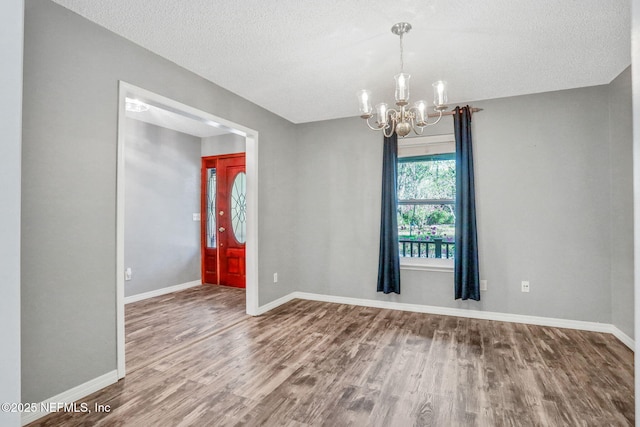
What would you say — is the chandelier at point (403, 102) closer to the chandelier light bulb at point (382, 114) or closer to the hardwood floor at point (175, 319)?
the chandelier light bulb at point (382, 114)

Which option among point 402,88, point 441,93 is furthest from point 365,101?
point 441,93

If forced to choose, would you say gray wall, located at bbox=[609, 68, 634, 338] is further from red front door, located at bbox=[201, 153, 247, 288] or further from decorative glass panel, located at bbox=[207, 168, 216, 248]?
decorative glass panel, located at bbox=[207, 168, 216, 248]

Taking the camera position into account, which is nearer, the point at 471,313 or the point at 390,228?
the point at 471,313

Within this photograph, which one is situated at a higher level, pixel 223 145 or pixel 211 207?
pixel 223 145

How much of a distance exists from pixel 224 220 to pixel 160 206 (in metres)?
1.03

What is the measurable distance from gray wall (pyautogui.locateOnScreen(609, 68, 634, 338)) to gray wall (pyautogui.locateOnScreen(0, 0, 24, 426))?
427cm

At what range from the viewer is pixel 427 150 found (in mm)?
4113

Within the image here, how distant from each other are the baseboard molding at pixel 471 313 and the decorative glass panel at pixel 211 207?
1.97 metres

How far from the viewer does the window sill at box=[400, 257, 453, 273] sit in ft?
13.1

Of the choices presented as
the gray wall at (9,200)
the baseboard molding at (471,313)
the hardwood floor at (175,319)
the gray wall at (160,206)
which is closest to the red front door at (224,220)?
the gray wall at (160,206)

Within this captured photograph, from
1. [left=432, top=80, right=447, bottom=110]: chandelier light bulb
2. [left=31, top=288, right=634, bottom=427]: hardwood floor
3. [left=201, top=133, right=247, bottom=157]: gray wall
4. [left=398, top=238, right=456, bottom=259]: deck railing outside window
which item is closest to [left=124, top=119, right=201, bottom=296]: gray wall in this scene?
[left=201, top=133, right=247, bottom=157]: gray wall

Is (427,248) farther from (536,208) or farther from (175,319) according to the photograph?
(175,319)

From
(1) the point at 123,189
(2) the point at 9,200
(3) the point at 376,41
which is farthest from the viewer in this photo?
(3) the point at 376,41

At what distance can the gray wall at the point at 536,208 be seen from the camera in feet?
11.2
